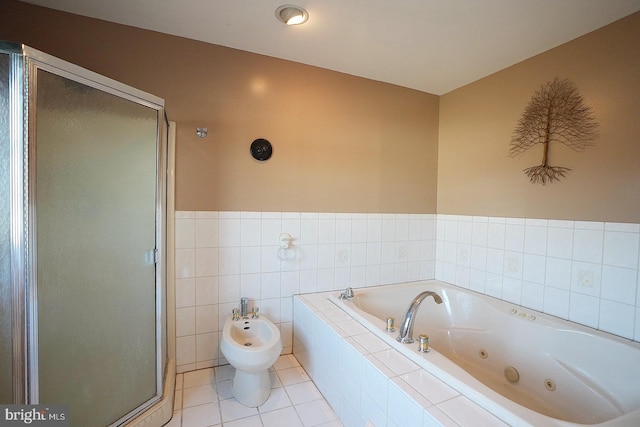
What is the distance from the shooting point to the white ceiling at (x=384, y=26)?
1.54 meters

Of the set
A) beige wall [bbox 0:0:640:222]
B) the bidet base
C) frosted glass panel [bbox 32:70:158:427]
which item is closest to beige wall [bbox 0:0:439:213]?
beige wall [bbox 0:0:640:222]

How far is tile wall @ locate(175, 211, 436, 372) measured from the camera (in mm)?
1992

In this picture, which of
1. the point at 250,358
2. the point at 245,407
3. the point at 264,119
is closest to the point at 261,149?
the point at 264,119

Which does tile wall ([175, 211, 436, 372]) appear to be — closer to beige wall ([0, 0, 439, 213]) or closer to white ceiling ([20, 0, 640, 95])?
beige wall ([0, 0, 439, 213])

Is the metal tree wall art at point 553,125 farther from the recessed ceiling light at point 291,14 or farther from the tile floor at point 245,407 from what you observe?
the tile floor at point 245,407

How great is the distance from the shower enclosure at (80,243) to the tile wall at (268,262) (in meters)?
0.32

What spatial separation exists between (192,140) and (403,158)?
179cm

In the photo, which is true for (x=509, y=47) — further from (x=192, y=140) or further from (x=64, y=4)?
(x=64, y=4)

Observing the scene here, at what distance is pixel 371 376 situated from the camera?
51.4 inches

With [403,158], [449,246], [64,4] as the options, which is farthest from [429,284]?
[64,4]

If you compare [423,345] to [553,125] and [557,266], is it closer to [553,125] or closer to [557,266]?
[557,266]

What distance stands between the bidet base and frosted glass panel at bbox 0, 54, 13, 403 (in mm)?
1020

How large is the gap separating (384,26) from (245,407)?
2445 mm

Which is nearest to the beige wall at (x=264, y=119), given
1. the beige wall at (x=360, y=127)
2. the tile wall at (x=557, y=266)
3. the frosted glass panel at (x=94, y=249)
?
the beige wall at (x=360, y=127)
